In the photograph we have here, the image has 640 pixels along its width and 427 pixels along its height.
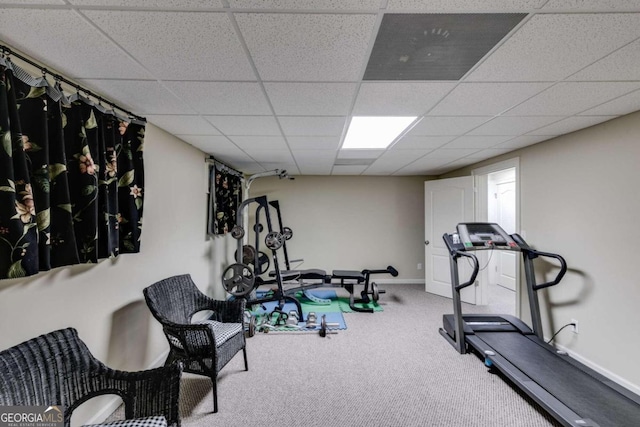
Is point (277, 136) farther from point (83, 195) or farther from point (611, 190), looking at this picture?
point (611, 190)

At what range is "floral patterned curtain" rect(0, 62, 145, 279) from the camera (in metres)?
1.20

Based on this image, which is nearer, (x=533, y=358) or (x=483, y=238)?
(x=533, y=358)

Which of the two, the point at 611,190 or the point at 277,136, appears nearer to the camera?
the point at 611,190

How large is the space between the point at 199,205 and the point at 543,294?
13.5ft

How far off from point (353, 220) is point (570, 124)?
11.9ft

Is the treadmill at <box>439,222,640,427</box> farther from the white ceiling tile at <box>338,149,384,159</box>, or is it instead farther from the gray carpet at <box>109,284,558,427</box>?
the white ceiling tile at <box>338,149,384,159</box>

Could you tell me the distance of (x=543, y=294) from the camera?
297 centimetres

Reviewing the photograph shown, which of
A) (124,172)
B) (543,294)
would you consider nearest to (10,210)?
(124,172)

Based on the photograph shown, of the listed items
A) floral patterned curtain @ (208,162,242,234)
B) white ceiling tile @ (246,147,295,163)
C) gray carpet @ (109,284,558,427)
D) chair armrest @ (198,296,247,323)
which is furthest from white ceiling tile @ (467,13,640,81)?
floral patterned curtain @ (208,162,242,234)

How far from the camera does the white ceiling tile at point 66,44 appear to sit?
113 centimetres

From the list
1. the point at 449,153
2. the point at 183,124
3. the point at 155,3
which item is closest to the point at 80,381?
the point at 155,3

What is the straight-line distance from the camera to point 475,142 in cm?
303

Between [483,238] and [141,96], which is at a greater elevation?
[141,96]

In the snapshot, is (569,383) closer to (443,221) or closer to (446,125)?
(446,125)
